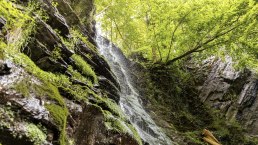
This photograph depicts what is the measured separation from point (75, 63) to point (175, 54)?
28.6 feet

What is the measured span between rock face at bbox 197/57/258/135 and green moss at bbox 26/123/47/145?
516 inches

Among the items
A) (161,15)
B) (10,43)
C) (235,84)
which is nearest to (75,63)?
(10,43)

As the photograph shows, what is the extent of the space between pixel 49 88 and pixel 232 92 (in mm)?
13635

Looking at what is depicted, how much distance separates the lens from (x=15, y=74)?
479cm

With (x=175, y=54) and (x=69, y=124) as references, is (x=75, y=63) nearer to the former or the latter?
(x=69, y=124)

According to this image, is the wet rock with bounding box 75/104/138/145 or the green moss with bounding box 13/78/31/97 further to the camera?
the wet rock with bounding box 75/104/138/145

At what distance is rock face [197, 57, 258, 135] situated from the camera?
1577 cm

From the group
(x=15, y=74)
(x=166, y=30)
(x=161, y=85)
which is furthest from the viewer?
(x=161, y=85)

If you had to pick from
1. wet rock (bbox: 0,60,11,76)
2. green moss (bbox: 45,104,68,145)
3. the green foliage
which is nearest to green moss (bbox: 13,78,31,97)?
wet rock (bbox: 0,60,11,76)

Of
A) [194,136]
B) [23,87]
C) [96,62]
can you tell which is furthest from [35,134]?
[194,136]

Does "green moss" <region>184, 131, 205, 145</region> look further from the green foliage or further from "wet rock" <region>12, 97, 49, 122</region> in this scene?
"wet rock" <region>12, 97, 49, 122</region>

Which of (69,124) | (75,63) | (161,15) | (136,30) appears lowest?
→ (69,124)

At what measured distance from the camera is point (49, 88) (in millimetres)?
5363

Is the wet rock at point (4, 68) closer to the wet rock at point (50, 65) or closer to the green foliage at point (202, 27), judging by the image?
the wet rock at point (50, 65)
